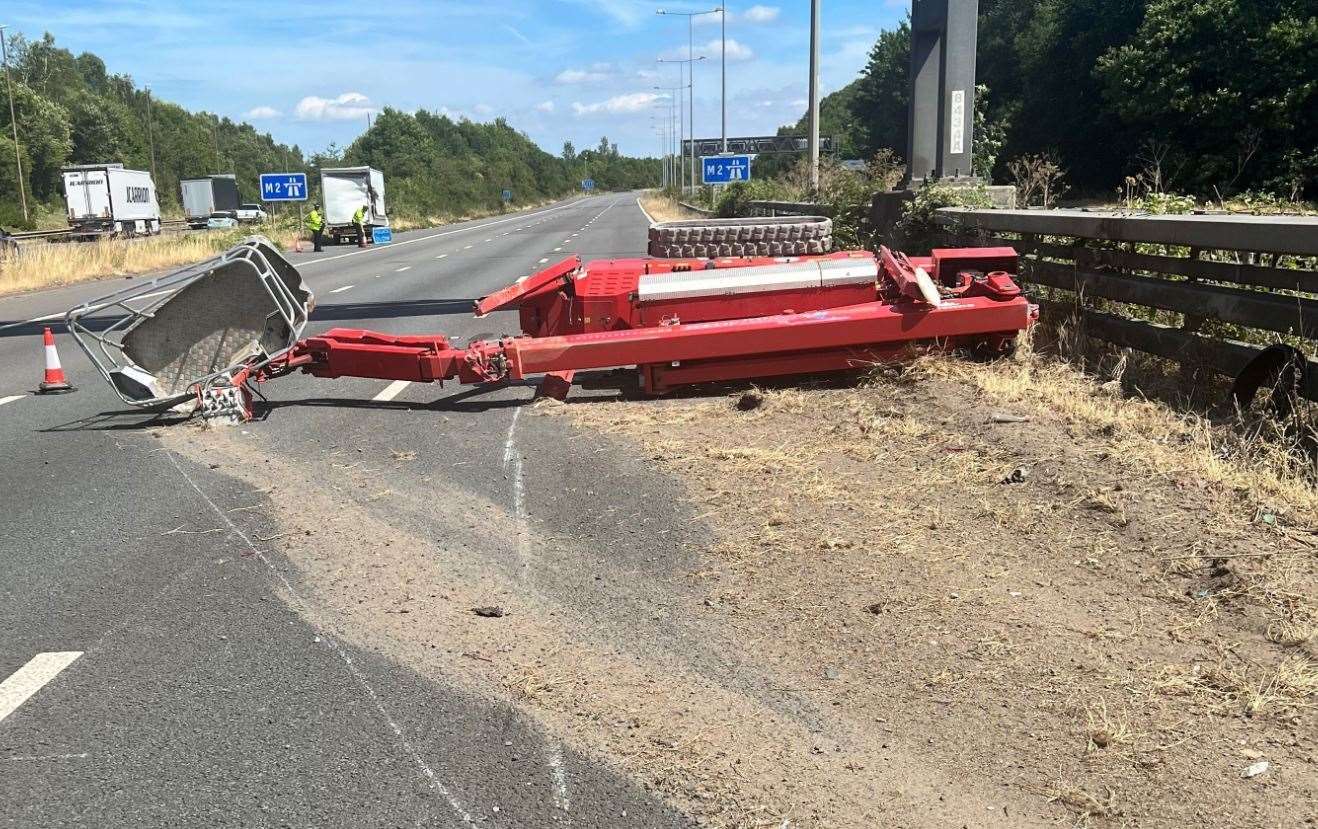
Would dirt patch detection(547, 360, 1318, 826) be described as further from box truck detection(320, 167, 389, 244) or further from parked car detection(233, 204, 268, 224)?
parked car detection(233, 204, 268, 224)

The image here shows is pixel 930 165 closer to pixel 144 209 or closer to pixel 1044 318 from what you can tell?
pixel 1044 318

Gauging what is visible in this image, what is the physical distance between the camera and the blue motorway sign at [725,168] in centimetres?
4278

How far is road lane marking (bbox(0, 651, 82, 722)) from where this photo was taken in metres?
3.78

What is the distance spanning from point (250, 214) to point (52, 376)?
69.9 metres

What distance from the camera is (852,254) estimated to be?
9.05 m

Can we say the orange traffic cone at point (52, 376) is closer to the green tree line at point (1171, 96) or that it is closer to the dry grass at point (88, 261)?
the dry grass at point (88, 261)

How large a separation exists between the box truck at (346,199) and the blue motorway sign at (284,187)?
7864 millimetres

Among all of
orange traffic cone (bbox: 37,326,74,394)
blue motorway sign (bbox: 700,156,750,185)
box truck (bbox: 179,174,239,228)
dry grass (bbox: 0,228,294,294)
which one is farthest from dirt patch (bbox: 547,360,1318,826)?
box truck (bbox: 179,174,239,228)

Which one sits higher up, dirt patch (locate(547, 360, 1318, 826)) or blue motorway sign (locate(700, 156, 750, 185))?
blue motorway sign (locate(700, 156, 750, 185))

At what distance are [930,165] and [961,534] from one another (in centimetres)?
1078

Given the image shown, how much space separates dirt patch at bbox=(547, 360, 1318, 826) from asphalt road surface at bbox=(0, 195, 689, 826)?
892 mm

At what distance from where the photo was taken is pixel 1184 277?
7.44m

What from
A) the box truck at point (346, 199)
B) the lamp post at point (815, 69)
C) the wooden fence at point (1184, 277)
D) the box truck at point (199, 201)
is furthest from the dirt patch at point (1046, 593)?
the box truck at point (199, 201)

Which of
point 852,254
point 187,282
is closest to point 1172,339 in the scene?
point 852,254
